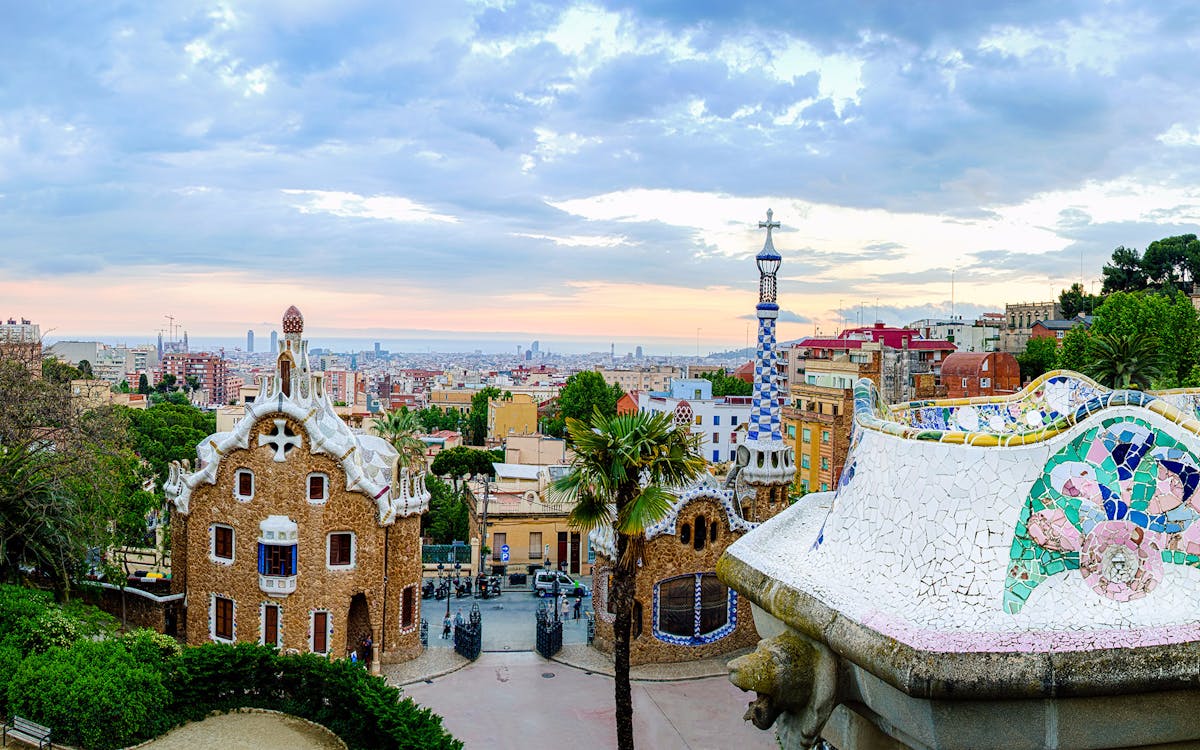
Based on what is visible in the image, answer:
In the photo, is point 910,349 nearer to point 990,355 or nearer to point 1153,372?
point 990,355

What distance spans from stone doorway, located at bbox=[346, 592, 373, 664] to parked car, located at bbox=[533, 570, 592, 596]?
9.75m

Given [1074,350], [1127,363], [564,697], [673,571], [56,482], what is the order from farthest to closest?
[1074,350]
[1127,363]
[673,571]
[56,482]
[564,697]

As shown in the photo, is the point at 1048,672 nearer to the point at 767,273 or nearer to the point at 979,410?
the point at 979,410

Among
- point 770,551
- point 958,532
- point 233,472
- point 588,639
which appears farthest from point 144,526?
point 958,532

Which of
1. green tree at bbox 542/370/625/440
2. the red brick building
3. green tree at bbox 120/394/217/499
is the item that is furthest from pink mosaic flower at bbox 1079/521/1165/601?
green tree at bbox 542/370/625/440

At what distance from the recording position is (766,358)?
96.7ft

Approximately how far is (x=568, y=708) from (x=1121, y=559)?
732 inches

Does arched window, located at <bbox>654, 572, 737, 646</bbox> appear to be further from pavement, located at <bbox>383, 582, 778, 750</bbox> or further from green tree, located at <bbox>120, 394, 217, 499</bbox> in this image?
green tree, located at <bbox>120, 394, 217, 499</bbox>

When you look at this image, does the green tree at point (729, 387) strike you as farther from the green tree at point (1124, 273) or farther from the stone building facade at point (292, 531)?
the stone building facade at point (292, 531)

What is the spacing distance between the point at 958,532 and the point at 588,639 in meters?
23.1

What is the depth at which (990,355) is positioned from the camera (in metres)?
65.9

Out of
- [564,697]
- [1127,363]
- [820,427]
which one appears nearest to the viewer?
[564,697]

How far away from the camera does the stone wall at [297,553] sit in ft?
81.8

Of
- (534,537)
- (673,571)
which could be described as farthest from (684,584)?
(534,537)
